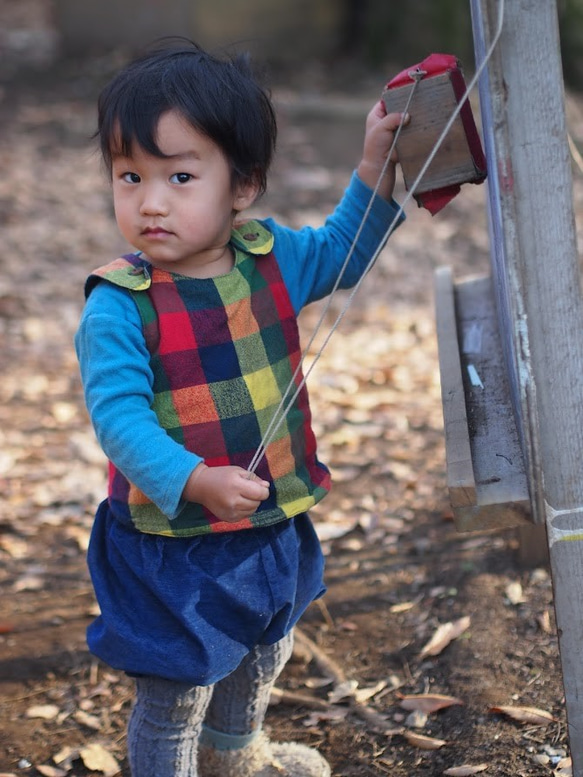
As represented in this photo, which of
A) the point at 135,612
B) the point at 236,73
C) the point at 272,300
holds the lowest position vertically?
the point at 135,612

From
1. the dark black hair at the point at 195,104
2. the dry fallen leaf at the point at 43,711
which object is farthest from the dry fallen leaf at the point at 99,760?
the dark black hair at the point at 195,104

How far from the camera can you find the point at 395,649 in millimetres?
3068

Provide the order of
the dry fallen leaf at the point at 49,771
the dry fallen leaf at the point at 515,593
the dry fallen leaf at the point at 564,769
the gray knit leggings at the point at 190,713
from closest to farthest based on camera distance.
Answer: the gray knit leggings at the point at 190,713
the dry fallen leaf at the point at 564,769
the dry fallen leaf at the point at 49,771
the dry fallen leaf at the point at 515,593

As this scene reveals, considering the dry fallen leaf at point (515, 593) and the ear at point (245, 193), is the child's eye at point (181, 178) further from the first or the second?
the dry fallen leaf at point (515, 593)

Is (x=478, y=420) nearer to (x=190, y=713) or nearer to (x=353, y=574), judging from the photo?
(x=190, y=713)

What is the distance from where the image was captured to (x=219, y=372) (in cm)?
204

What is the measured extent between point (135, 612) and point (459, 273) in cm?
470

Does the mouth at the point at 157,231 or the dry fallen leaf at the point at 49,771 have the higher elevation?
the mouth at the point at 157,231

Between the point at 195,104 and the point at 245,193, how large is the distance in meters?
0.23

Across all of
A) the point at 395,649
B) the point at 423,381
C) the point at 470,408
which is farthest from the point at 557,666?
the point at 423,381

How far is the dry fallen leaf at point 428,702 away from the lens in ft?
9.07

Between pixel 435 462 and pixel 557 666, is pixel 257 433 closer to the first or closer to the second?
pixel 557 666

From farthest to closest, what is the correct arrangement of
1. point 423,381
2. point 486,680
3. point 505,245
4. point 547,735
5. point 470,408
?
point 423,381, point 486,680, point 547,735, point 470,408, point 505,245

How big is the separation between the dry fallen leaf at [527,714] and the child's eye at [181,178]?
1602mm
